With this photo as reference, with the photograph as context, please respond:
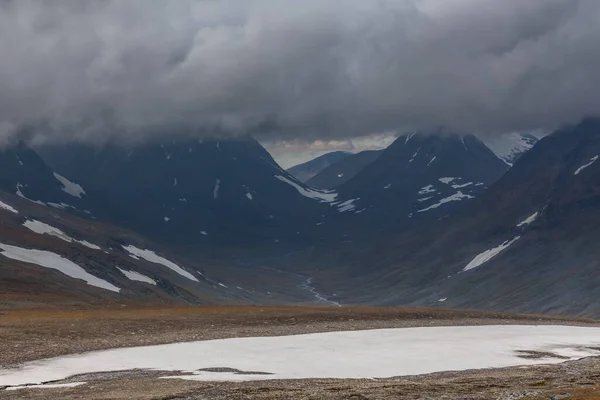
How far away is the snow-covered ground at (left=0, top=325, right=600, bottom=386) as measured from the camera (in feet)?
204

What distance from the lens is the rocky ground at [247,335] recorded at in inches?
1889

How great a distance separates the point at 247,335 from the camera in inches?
3455

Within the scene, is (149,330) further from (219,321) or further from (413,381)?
(413,381)

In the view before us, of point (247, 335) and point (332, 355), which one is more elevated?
point (247, 335)

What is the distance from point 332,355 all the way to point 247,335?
15698mm

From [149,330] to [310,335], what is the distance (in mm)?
16871

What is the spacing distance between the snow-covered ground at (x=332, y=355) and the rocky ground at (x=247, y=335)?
2938 millimetres

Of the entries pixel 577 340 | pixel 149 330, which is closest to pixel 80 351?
pixel 149 330

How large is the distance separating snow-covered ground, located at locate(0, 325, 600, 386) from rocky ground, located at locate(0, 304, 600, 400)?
294cm

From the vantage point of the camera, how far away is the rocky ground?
4797cm

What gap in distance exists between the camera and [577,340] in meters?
95.8

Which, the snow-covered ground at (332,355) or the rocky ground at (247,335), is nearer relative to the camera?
the rocky ground at (247,335)

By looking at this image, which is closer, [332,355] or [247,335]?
[332,355]

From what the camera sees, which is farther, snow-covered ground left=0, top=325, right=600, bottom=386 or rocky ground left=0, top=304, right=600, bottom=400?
snow-covered ground left=0, top=325, right=600, bottom=386
